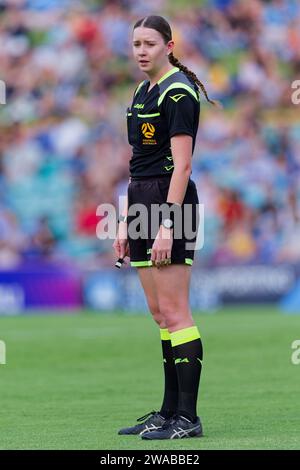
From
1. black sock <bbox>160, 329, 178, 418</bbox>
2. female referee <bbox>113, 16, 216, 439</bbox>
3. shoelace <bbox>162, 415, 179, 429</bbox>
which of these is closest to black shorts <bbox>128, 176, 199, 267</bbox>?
female referee <bbox>113, 16, 216, 439</bbox>

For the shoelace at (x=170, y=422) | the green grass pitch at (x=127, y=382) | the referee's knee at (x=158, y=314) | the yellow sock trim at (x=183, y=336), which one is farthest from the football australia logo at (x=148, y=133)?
the green grass pitch at (x=127, y=382)

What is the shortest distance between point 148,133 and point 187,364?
126 cm

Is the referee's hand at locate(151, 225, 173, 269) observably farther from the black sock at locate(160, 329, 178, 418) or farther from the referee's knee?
the black sock at locate(160, 329, 178, 418)

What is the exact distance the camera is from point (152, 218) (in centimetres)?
584

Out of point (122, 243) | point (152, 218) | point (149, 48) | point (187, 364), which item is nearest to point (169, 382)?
point (187, 364)

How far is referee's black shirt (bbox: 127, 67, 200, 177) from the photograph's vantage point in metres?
5.71

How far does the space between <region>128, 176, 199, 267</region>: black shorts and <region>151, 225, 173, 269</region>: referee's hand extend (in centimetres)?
10

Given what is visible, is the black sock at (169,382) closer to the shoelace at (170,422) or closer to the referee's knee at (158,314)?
the referee's knee at (158,314)

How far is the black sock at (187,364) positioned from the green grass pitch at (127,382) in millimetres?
210

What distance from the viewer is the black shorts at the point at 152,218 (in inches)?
228

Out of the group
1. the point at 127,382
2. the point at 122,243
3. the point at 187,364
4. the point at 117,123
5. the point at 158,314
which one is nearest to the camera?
the point at 187,364

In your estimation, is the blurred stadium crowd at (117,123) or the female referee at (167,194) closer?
the female referee at (167,194)

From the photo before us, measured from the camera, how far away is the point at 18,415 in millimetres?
6789

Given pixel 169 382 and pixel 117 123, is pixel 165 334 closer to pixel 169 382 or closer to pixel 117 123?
pixel 169 382
